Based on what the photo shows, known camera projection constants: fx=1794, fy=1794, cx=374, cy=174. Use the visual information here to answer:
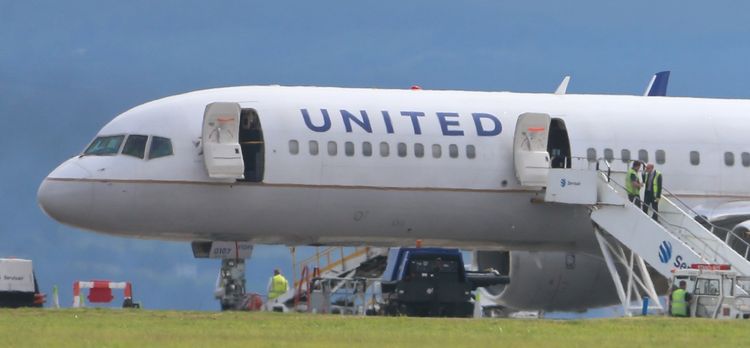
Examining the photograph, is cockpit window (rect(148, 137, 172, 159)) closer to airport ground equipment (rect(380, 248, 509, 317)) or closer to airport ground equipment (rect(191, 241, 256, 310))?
airport ground equipment (rect(191, 241, 256, 310))

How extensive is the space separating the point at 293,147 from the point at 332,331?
10.9m

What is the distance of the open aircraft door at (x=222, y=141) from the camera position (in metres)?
38.8

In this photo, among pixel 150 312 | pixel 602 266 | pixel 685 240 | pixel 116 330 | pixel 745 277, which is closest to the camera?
pixel 116 330

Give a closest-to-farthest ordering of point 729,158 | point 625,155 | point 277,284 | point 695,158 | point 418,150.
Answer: point 418,150 < point 625,155 < point 695,158 < point 729,158 < point 277,284

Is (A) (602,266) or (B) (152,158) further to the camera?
(A) (602,266)

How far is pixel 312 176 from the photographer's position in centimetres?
3972

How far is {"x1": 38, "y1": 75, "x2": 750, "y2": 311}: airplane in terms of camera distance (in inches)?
1540

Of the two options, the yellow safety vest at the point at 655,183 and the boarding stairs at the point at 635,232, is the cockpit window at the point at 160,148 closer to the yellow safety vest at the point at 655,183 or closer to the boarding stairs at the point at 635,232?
the boarding stairs at the point at 635,232

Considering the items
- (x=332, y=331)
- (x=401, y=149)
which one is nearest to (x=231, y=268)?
(x=401, y=149)

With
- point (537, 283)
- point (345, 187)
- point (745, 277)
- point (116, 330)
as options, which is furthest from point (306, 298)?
point (116, 330)

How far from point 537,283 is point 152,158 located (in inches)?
477

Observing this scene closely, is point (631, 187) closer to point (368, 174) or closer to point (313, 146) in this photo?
point (368, 174)

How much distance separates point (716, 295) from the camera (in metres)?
36.7

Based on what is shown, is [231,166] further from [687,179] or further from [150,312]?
[687,179]
